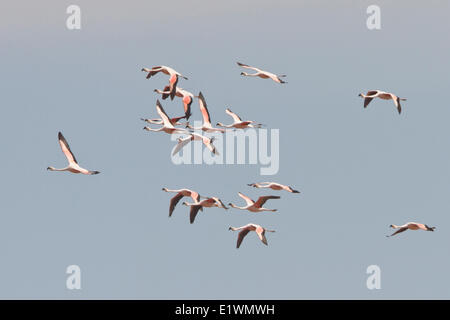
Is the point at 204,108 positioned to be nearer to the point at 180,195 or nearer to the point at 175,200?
the point at 180,195

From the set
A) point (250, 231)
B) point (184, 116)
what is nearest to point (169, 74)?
point (184, 116)

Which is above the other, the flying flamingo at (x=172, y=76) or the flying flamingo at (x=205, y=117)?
the flying flamingo at (x=172, y=76)

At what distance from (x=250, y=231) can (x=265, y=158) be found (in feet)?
26.5

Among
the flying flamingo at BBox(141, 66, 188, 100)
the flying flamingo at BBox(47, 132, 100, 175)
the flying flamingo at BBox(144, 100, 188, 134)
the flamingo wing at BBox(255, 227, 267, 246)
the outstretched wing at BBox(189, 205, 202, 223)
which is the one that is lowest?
the flamingo wing at BBox(255, 227, 267, 246)

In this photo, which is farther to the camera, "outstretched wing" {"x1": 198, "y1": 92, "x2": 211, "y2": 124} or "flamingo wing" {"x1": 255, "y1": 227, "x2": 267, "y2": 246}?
"outstretched wing" {"x1": 198, "y1": 92, "x2": 211, "y2": 124}

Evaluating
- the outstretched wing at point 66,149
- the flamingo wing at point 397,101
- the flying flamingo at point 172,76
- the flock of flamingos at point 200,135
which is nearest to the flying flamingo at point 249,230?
the flock of flamingos at point 200,135

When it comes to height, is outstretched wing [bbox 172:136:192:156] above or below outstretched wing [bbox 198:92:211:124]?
below

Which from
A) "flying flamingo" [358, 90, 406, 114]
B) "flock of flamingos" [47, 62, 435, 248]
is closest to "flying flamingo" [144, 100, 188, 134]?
"flock of flamingos" [47, 62, 435, 248]

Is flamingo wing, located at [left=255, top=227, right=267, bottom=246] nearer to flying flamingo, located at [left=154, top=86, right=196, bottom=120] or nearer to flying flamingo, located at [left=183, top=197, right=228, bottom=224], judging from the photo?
flying flamingo, located at [left=183, top=197, right=228, bottom=224]

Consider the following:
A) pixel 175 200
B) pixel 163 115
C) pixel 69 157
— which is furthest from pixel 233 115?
pixel 69 157

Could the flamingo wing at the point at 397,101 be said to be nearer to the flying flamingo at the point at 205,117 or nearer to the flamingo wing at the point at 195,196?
the flying flamingo at the point at 205,117

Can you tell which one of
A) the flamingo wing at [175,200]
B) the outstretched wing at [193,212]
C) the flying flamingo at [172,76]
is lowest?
the outstretched wing at [193,212]

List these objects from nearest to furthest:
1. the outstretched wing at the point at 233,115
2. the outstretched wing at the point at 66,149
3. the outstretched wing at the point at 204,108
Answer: the outstretched wing at the point at 66,149 → the outstretched wing at the point at 204,108 → the outstretched wing at the point at 233,115
